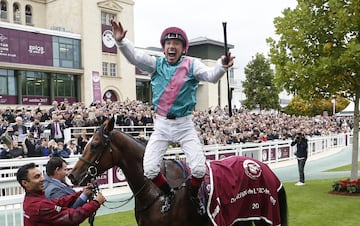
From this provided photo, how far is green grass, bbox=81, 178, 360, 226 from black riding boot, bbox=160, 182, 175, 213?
12.3ft

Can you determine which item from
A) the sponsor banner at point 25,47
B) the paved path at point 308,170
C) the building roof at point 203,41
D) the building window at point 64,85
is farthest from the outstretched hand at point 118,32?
the building roof at point 203,41

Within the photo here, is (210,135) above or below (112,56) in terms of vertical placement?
below

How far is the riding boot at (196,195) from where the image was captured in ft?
11.8

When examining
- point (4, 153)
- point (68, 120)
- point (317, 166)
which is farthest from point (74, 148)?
→ point (317, 166)

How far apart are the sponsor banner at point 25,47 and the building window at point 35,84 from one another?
104 cm

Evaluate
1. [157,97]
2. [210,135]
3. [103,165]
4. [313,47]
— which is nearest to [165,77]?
[157,97]

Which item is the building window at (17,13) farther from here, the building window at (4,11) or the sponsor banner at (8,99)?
the sponsor banner at (8,99)

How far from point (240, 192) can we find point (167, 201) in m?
0.92

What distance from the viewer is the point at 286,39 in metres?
9.30

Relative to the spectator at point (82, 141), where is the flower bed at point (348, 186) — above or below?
below

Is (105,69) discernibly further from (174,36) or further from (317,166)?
(174,36)

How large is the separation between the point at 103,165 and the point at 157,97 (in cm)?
84

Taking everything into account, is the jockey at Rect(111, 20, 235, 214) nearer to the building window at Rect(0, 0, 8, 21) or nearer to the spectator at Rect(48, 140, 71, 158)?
the spectator at Rect(48, 140, 71, 158)

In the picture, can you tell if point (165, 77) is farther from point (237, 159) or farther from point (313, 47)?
point (313, 47)
